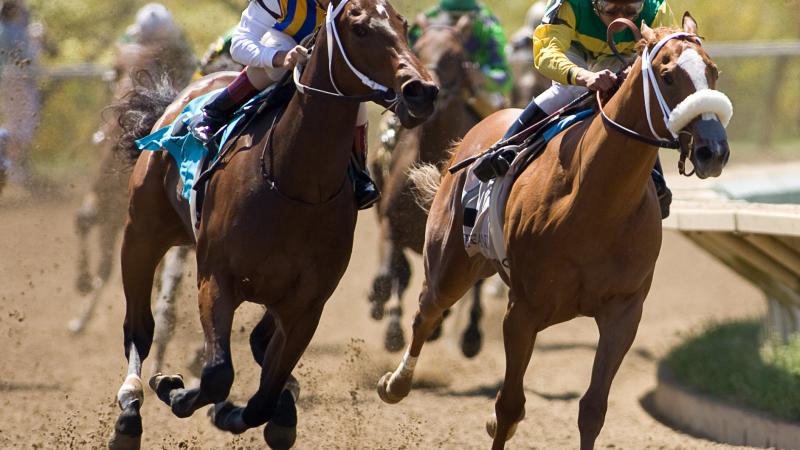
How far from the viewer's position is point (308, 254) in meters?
5.66

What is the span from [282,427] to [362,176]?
1227mm

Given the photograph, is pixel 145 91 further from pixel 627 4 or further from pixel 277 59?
pixel 627 4

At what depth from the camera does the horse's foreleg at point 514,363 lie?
5680 millimetres

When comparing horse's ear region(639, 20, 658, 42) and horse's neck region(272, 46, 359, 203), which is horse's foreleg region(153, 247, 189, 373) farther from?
horse's ear region(639, 20, 658, 42)

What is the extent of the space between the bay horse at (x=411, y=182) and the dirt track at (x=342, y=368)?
0.38 meters

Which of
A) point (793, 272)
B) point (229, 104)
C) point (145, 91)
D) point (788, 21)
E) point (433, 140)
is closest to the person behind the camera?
point (229, 104)

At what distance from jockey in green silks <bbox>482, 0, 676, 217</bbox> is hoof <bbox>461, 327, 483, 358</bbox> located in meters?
3.05

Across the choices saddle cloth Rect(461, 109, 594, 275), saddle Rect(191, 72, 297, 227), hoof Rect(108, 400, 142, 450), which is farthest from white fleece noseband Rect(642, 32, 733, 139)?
hoof Rect(108, 400, 142, 450)

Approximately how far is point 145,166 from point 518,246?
2078mm

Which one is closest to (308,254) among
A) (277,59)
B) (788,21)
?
(277,59)

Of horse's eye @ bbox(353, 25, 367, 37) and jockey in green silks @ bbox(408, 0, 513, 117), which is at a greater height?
horse's eye @ bbox(353, 25, 367, 37)

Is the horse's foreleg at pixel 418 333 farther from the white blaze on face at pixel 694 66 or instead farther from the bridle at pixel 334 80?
the white blaze on face at pixel 694 66

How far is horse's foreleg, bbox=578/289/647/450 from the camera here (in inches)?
213

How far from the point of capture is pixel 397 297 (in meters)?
9.19
